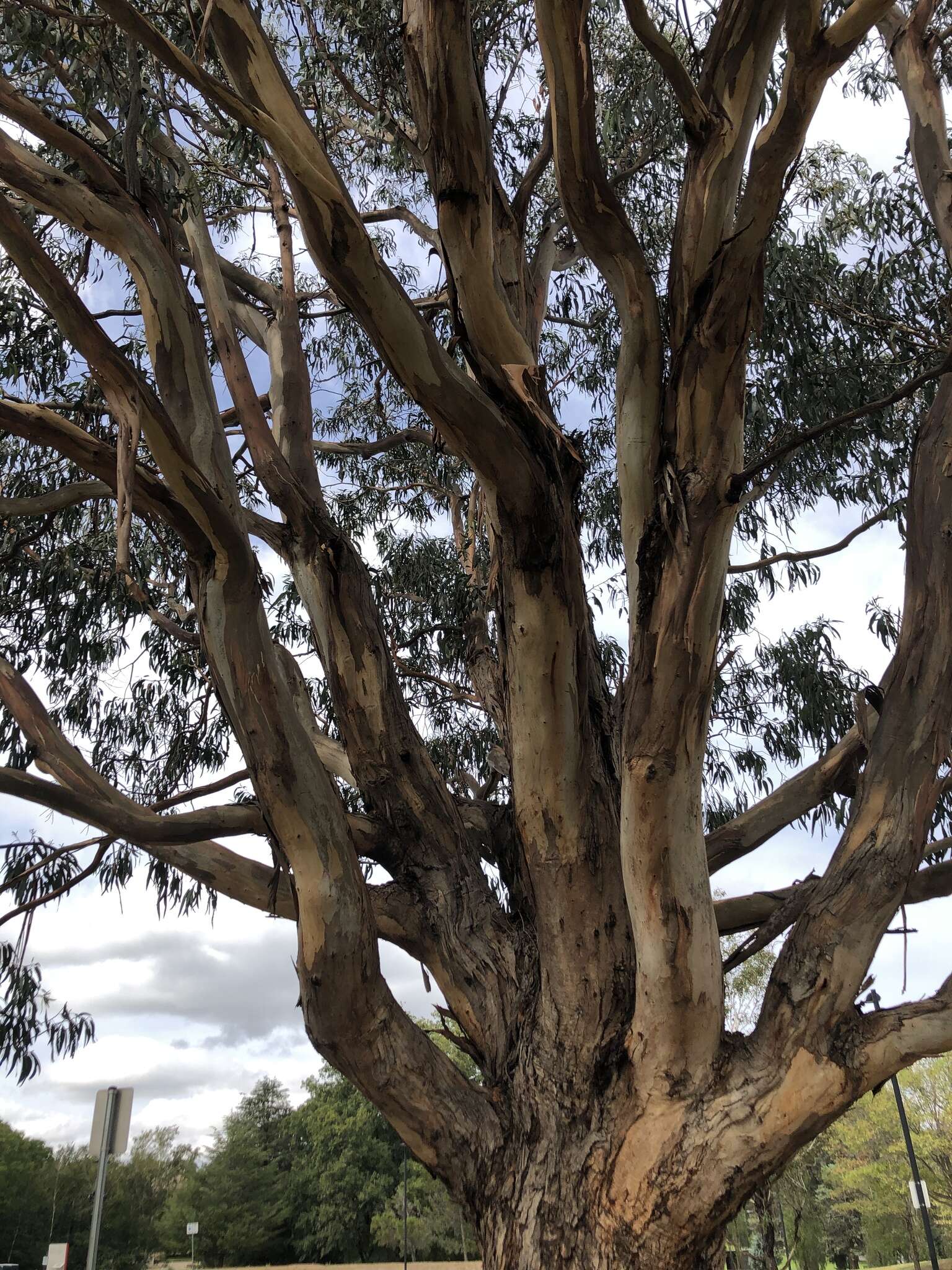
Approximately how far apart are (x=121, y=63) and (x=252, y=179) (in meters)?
1.41

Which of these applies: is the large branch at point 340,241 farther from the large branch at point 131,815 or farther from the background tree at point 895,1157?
the background tree at point 895,1157

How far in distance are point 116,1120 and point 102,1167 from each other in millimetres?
352

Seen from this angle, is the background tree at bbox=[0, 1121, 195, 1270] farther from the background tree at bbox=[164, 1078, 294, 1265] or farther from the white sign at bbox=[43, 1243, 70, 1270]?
the white sign at bbox=[43, 1243, 70, 1270]

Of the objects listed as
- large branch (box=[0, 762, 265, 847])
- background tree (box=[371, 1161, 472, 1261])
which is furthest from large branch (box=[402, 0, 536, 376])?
background tree (box=[371, 1161, 472, 1261])

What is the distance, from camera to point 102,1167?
4.60 meters

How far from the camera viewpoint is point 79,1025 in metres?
4.88

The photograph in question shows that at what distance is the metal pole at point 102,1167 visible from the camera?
4.43 meters

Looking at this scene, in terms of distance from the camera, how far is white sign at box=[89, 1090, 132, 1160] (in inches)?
191

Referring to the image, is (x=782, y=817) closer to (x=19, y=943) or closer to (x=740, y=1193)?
(x=740, y=1193)

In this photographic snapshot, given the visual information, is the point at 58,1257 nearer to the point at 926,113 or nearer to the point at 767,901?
the point at 767,901

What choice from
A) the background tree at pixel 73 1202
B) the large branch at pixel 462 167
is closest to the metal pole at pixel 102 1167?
the large branch at pixel 462 167

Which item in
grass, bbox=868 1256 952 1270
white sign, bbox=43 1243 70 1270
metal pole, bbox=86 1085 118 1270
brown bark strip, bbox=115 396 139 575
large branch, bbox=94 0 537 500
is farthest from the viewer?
grass, bbox=868 1256 952 1270

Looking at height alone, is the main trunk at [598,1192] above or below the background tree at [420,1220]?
above

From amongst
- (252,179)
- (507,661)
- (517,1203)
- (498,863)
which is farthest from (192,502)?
(252,179)
